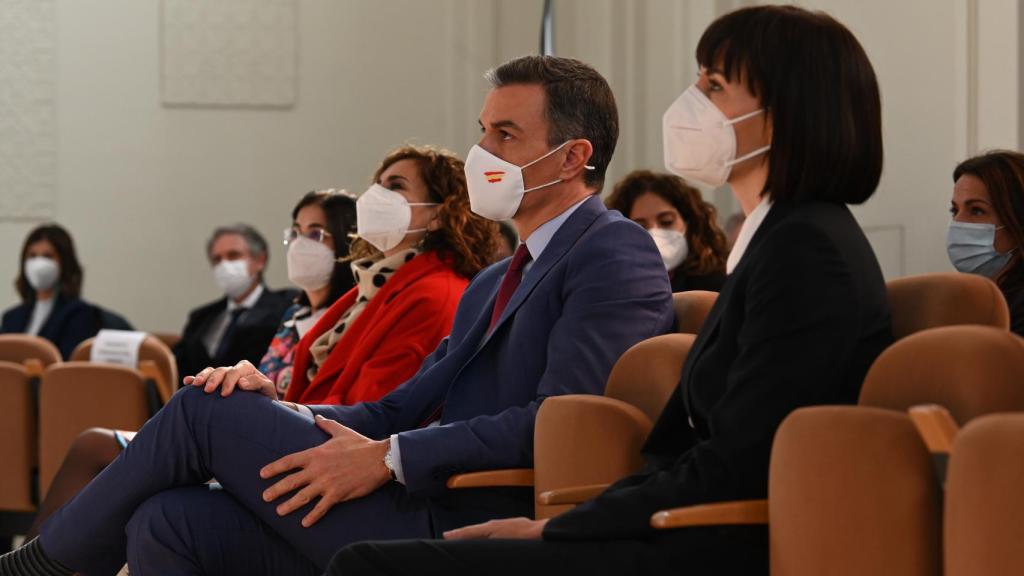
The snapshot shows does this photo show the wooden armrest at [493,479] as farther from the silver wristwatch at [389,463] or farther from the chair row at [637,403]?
the silver wristwatch at [389,463]

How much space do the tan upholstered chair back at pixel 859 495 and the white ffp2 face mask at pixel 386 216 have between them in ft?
7.14

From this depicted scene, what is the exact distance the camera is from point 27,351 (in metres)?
5.88

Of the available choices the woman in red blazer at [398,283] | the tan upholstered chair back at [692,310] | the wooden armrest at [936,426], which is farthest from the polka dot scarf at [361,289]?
the wooden armrest at [936,426]

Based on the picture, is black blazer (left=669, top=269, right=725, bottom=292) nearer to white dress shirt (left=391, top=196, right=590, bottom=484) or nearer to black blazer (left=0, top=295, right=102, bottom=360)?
white dress shirt (left=391, top=196, right=590, bottom=484)

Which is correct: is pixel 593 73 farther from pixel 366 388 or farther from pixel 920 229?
pixel 920 229

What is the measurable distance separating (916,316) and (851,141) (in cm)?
27

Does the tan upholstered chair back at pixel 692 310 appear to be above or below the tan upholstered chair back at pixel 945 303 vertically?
below

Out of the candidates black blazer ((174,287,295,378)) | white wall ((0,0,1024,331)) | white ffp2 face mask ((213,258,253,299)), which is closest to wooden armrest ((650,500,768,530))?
black blazer ((174,287,295,378))

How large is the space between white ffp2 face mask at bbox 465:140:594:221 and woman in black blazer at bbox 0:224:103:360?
206 inches

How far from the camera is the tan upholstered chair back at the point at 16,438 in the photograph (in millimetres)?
5062

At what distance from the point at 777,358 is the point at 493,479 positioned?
0.83 meters

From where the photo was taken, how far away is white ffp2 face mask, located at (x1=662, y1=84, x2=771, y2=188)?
7.20 ft

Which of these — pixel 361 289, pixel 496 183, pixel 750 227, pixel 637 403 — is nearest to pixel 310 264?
pixel 361 289

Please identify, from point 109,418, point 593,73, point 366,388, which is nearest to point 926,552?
point 593,73
